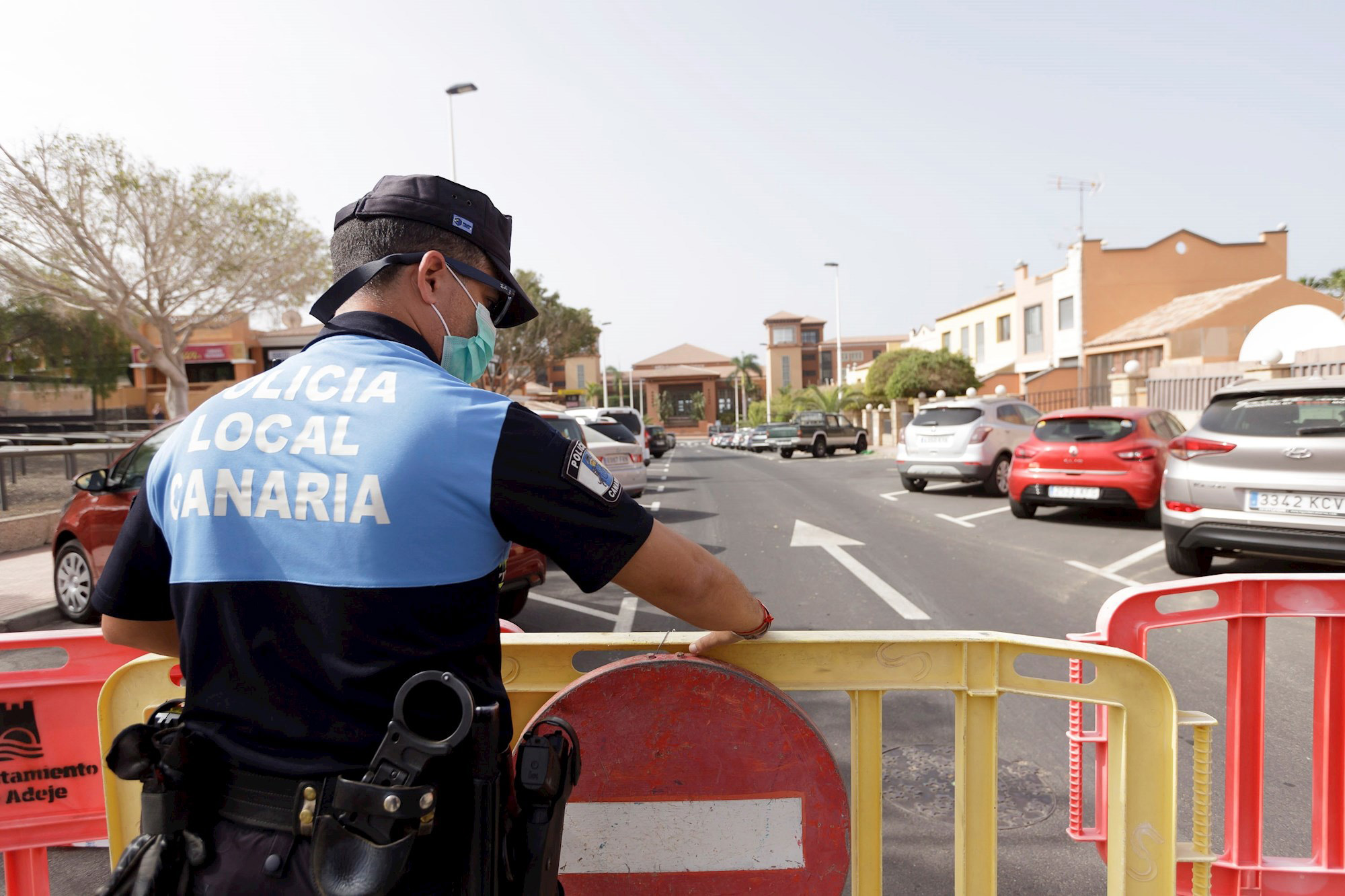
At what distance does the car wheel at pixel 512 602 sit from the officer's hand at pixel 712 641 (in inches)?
185

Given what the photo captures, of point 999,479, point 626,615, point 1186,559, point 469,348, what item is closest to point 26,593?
point 626,615

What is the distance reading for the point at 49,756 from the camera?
247cm

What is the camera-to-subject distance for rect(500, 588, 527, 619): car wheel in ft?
21.2

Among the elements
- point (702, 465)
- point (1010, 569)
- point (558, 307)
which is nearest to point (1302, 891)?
point (1010, 569)

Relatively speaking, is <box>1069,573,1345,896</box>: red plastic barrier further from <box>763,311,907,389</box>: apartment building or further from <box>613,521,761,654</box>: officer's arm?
<box>763,311,907,389</box>: apartment building

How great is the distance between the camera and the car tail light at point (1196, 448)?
6977 millimetres

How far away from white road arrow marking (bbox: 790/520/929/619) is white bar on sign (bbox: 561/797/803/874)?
4.70 m

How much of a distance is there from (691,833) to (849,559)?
7.36m

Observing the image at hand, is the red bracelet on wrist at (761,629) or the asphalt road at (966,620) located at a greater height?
the red bracelet on wrist at (761,629)

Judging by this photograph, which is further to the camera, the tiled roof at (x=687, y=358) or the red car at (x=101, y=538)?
the tiled roof at (x=687, y=358)

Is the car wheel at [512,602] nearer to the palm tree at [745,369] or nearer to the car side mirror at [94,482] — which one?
the car side mirror at [94,482]

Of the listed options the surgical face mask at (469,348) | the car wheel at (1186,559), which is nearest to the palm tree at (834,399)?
the car wheel at (1186,559)

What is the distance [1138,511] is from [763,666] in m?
11.7

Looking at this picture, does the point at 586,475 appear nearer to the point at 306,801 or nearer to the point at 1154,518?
the point at 306,801
